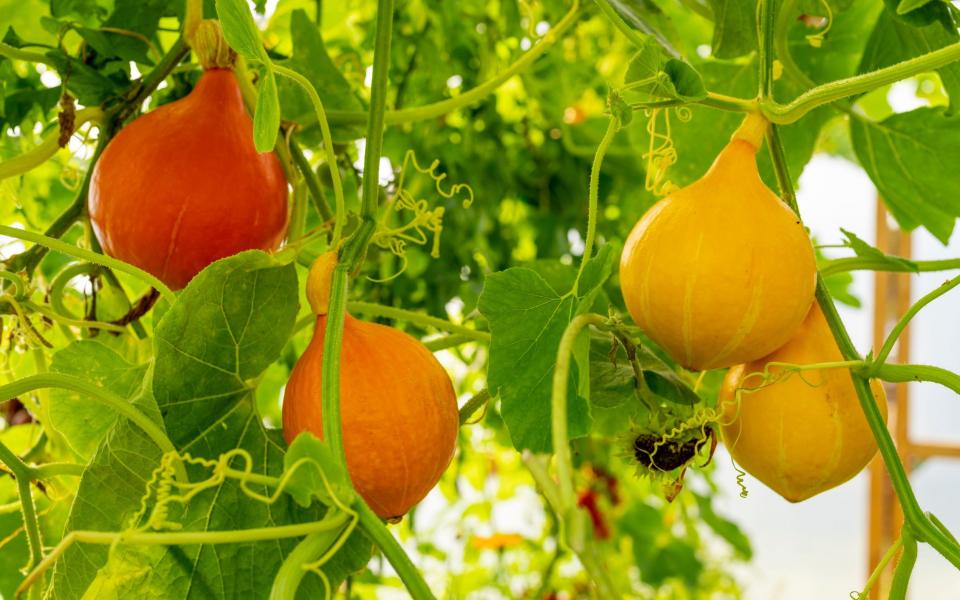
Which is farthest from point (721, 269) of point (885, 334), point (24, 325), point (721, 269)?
point (885, 334)

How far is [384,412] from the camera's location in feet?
1.27

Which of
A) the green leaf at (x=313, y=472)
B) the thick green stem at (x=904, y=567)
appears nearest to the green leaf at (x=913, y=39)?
the thick green stem at (x=904, y=567)

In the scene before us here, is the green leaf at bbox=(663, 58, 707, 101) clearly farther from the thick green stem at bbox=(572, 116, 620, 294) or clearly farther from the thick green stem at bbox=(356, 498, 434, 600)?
the thick green stem at bbox=(356, 498, 434, 600)

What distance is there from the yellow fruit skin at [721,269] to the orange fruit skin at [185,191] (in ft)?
0.52

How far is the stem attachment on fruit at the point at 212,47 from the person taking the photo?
484 millimetres

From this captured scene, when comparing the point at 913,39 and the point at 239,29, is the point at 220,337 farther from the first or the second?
the point at 913,39

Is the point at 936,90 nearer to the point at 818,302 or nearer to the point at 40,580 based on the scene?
the point at 818,302

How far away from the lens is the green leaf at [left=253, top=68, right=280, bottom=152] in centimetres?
36

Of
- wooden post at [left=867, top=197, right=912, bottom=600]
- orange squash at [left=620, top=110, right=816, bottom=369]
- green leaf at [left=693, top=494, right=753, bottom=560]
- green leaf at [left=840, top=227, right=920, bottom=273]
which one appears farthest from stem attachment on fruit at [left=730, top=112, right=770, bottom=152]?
wooden post at [left=867, top=197, right=912, bottom=600]

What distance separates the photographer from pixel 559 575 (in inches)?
56.2

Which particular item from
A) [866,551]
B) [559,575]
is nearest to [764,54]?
[559,575]

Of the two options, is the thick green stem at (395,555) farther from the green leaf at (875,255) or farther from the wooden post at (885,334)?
the wooden post at (885,334)

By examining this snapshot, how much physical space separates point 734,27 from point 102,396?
13.5 inches

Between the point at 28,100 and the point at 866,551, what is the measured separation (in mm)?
2649
